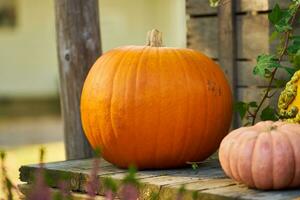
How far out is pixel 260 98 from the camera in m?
3.83

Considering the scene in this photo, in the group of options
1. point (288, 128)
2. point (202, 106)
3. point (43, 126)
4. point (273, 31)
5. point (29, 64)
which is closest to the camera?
point (288, 128)

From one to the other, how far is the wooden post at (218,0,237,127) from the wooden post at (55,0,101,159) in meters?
0.57

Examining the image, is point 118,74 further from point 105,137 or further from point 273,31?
point 273,31

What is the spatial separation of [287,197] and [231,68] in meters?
1.35

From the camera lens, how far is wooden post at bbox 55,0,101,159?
3.88 metres

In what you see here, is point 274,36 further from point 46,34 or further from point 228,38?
point 46,34

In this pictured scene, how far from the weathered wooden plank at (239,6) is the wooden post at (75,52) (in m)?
0.49

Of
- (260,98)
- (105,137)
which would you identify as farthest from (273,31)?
(105,137)

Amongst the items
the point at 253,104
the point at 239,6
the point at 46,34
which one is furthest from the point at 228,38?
the point at 46,34

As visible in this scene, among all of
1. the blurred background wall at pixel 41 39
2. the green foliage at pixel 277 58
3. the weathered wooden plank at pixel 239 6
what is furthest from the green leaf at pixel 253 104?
the blurred background wall at pixel 41 39

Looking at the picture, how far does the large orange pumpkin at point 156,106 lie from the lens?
3271 mm

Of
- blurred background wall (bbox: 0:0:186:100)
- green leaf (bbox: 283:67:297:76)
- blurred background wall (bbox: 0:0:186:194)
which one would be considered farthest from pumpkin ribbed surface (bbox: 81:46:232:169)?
blurred background wall (bbox: 0:0:186:100)

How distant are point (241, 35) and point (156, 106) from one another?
85 cm

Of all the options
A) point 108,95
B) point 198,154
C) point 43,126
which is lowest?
point 43,126
